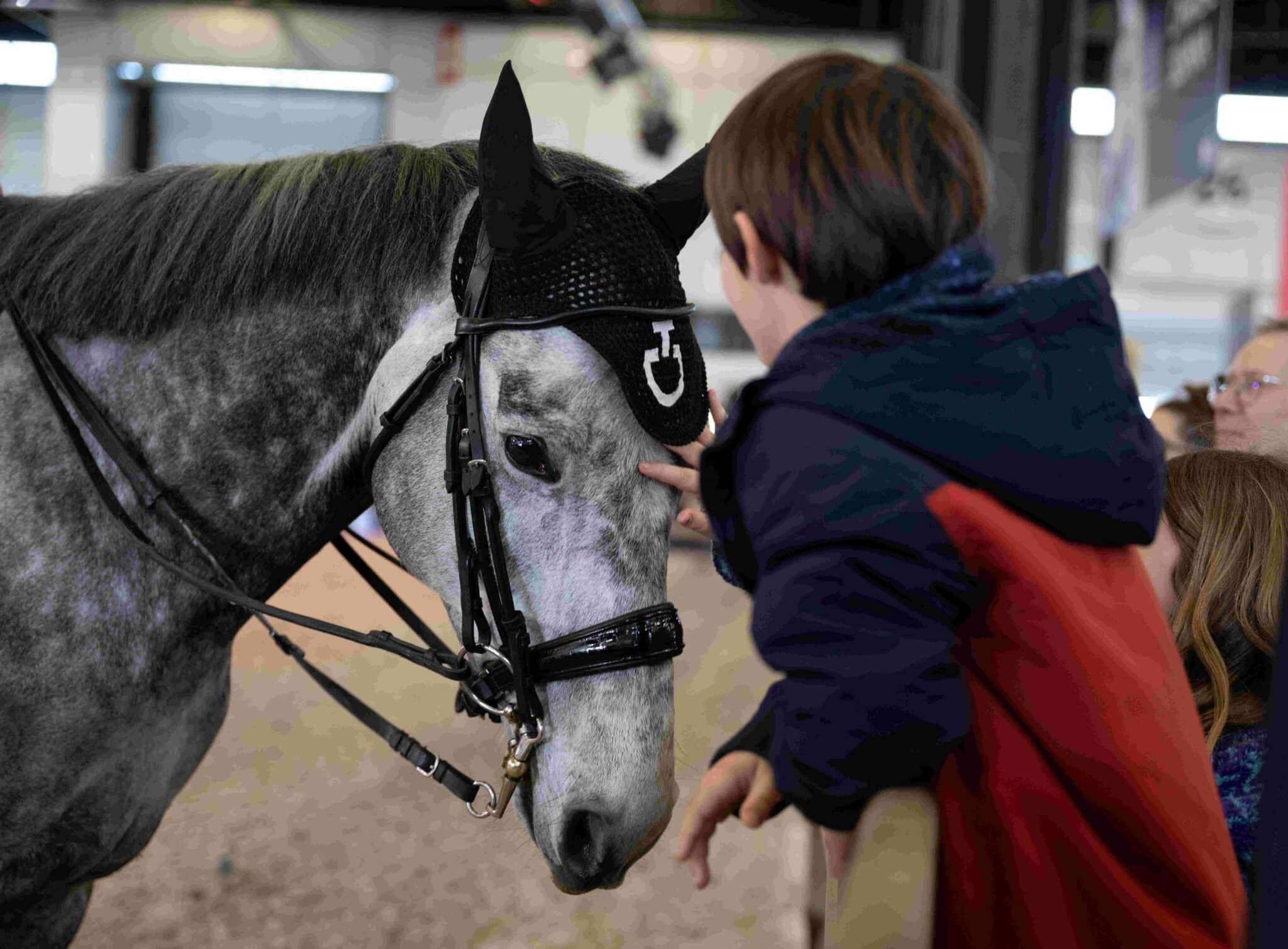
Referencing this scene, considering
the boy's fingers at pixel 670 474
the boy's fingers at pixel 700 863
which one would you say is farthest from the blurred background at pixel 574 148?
the boy's fingers at pixel 700 863

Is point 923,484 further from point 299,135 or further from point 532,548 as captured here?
point 299,135

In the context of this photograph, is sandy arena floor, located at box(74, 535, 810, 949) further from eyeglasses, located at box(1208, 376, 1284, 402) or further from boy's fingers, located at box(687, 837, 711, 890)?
eyeglasses, located at box(1208, 376, 1284, 402)

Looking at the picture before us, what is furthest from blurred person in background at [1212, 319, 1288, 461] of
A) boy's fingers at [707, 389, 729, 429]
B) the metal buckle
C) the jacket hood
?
the metal buckle

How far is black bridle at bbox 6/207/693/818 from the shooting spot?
126 cm

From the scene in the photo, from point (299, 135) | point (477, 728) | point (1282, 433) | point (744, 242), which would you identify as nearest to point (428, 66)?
point (299, 135)

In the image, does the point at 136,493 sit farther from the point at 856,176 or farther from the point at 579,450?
the point at 856,176

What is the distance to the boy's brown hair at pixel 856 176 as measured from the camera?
79cm

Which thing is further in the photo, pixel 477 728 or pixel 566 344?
pixel 477 728

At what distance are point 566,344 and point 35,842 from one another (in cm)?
A: 98

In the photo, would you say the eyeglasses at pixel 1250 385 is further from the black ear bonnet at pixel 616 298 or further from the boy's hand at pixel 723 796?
the boy's hand at pixel 723 796

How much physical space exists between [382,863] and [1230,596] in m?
2.78

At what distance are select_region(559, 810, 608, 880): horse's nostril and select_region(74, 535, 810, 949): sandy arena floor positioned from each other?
2.84 ft

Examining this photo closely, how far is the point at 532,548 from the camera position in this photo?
1.30 meters

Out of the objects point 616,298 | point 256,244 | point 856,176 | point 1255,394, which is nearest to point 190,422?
point 256,244
